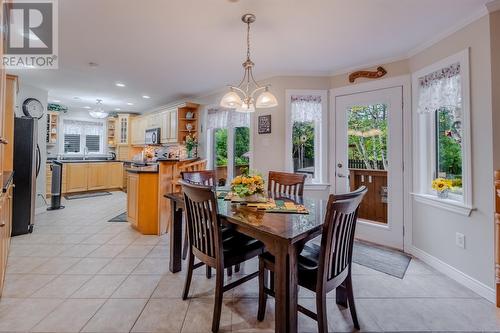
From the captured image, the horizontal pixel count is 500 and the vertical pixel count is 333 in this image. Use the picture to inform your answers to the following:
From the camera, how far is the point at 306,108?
11.8 ft

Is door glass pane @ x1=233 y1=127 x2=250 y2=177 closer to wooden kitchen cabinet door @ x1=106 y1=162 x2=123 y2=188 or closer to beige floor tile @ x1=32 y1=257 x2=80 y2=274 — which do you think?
beige floor tile @ x1=32 y1=257 x2=80 y2=274

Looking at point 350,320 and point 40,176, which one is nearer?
point 350,320

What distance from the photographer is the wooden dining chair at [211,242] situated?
1.57 metres

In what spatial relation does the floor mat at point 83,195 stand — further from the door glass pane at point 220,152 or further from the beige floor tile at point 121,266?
the beige floor tile at point 121,266

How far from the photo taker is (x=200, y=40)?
2.61 metres

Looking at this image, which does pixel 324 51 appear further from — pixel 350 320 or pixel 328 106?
pixel 350 320

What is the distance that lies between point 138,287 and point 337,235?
176cm

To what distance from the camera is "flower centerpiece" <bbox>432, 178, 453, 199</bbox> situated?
2.41 m

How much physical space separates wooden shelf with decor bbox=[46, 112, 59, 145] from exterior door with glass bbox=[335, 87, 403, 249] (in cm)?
672

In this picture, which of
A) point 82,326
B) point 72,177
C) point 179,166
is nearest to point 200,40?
point 179,166

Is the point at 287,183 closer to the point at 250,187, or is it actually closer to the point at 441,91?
the point at 250,187

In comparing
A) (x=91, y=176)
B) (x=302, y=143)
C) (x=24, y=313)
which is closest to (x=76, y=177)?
(x=91, y=176)

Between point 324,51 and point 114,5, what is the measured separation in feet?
7.21

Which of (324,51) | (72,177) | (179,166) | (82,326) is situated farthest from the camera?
(72,177)
